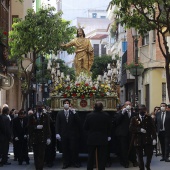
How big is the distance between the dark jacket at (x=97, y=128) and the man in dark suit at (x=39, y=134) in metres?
1.63

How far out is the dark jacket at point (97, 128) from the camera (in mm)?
14727

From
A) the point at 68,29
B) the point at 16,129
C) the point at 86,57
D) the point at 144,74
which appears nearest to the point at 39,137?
the point at 16,129

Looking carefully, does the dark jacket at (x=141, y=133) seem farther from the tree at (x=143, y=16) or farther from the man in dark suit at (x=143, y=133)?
the tree at (x=143, y=16)

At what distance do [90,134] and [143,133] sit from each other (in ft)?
6.01

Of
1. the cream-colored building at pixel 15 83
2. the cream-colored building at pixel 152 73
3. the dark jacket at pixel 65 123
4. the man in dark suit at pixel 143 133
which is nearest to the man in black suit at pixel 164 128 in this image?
the dark jacket at pixel 65 123

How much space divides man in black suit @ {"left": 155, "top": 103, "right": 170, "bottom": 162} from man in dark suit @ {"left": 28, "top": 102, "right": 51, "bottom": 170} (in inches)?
208

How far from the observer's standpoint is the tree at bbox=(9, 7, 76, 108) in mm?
35219

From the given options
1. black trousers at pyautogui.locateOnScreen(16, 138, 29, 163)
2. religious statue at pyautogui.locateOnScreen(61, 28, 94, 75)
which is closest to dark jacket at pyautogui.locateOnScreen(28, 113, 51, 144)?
black trousers at pyautogui.locateOnScreen(16, 138, 29, 163)

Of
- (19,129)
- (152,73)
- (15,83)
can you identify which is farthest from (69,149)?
(15,83)

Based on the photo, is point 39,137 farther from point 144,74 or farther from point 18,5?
point 18,5

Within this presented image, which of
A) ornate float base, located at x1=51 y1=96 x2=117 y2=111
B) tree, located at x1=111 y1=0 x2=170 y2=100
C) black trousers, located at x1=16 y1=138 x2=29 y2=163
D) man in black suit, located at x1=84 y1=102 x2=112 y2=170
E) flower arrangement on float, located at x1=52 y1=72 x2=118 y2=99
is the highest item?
tree, located at x1=111 y1=0 x2=170 y2=100

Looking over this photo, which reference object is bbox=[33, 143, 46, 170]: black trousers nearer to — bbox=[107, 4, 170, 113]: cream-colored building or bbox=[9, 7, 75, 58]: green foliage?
bbox=[9, 7, 75, 58]: green foliage

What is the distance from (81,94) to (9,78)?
8447 mm

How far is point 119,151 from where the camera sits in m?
18.9
